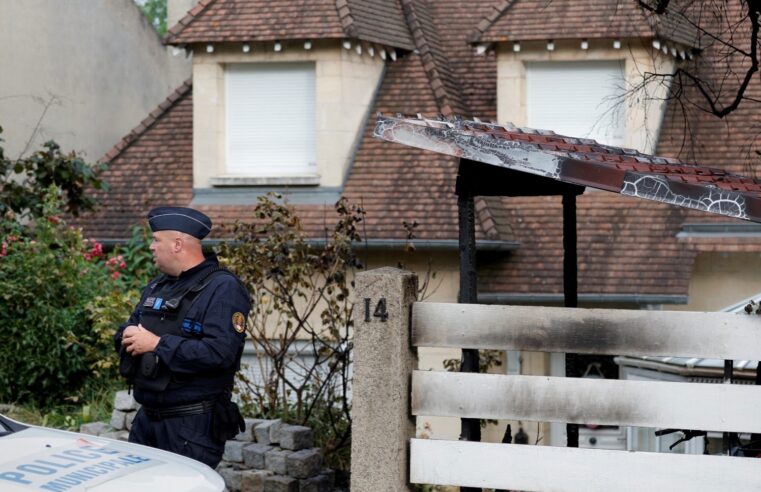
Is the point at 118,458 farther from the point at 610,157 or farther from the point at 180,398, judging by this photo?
the point at 610,157

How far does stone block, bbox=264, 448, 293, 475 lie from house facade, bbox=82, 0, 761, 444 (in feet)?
24.6

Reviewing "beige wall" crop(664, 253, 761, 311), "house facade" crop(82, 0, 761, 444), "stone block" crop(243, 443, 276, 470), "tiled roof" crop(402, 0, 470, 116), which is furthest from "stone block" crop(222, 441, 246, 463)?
"beige wall" crop(664, 253, 761, 311)

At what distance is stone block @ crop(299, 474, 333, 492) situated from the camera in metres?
8.96

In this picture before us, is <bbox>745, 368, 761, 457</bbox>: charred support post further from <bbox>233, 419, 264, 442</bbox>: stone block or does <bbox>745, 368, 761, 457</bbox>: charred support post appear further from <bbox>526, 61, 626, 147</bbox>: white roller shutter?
<bbox>526, 61, 626, 147</bbox>: white roller shutter

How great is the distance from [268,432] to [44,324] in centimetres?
346

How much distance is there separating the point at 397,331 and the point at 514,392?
2.10 ft

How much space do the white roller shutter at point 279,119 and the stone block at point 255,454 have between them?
28.4ft

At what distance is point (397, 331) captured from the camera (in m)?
6.20

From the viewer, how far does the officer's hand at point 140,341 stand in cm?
602

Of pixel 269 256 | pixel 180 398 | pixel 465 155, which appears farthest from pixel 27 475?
pixel 269 256

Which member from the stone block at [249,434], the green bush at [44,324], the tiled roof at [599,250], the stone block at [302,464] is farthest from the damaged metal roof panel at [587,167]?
the tiled roof at [599,250]

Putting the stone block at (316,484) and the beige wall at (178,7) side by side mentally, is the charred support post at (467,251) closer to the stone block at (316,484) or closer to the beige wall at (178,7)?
the stone block at (316,484)

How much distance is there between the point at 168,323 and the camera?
6.17 metres

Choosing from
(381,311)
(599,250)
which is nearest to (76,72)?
(599,250)
